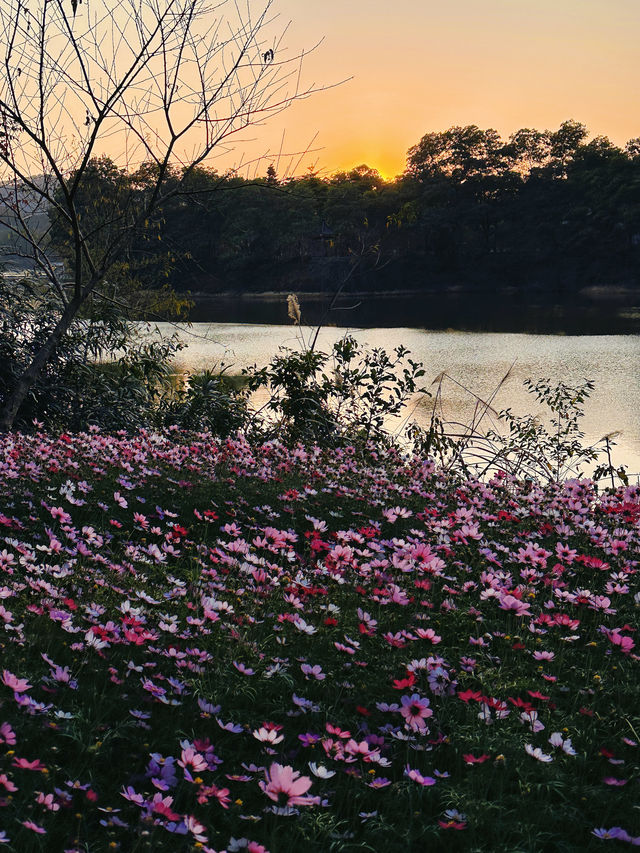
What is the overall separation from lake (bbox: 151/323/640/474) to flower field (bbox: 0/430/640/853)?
516cm

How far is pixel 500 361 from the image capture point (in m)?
19.3

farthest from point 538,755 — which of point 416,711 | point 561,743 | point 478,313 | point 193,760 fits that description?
point 478,313

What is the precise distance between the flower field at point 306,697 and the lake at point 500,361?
5.16 metres

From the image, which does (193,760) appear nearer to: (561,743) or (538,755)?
(538,755)

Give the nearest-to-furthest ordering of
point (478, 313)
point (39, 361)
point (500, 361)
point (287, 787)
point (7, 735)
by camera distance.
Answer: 1. point (287, 787)
2. point (7, 735)
3. point (39, 361)
4. point (500, 361)
5. point (478, 313)

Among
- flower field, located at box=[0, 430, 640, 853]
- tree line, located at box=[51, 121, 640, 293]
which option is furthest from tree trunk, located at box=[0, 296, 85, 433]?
tree line, located at box=[51, 121, 640, 293]

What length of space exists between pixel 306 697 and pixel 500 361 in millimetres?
17889

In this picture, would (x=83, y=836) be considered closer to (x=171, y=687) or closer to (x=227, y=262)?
(x=171, y=687)

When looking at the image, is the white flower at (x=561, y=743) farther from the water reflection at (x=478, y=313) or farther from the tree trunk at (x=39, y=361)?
the water reflection at (x=478, y=313)

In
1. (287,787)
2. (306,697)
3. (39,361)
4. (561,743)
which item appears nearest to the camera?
(287,787)

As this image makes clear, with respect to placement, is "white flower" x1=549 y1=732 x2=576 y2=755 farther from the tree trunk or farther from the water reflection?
the water reflection

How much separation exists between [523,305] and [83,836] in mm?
47130

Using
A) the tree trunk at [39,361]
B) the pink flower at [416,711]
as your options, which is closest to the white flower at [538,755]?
the pink flower at [416,711]

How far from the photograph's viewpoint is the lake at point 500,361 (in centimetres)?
1266
